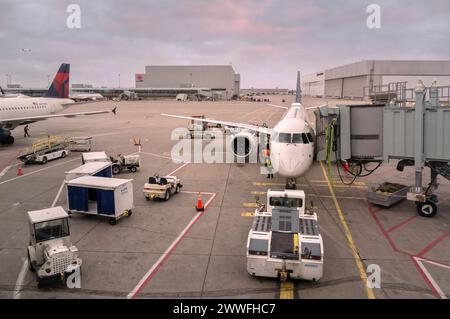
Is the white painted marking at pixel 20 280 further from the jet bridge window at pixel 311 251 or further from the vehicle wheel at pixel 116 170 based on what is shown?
the vehicle wheel at pixel 116 170

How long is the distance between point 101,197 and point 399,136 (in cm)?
1652

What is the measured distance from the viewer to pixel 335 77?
18438 cm

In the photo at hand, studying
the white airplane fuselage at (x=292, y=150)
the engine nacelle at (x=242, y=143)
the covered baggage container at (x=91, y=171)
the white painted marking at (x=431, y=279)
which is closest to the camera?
the white painted marking at (x=431, y=279)

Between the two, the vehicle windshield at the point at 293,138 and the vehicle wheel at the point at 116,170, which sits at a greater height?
the vehicle windshield at the point at 293,138

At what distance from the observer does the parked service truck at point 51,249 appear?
12.2 meters

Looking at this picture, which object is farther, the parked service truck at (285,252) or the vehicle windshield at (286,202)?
the vehicle windshield at (286,202)

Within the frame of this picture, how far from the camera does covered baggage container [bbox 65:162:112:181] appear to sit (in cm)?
2159

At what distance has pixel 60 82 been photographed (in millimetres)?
52938

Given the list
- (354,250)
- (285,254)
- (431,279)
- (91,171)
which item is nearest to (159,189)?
(91,171)

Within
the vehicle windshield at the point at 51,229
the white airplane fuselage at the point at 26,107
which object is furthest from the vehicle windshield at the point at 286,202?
the white airplane fuselage at the point at 26,107

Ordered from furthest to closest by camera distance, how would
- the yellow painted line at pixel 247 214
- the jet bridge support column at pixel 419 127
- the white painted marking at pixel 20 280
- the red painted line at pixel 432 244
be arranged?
the yellow painted line at pixel 247 214 < the jet bridge support column at pixel 419 127 < the red painted line at pixel 432 244 < the white painted marking at pixel 20 280
